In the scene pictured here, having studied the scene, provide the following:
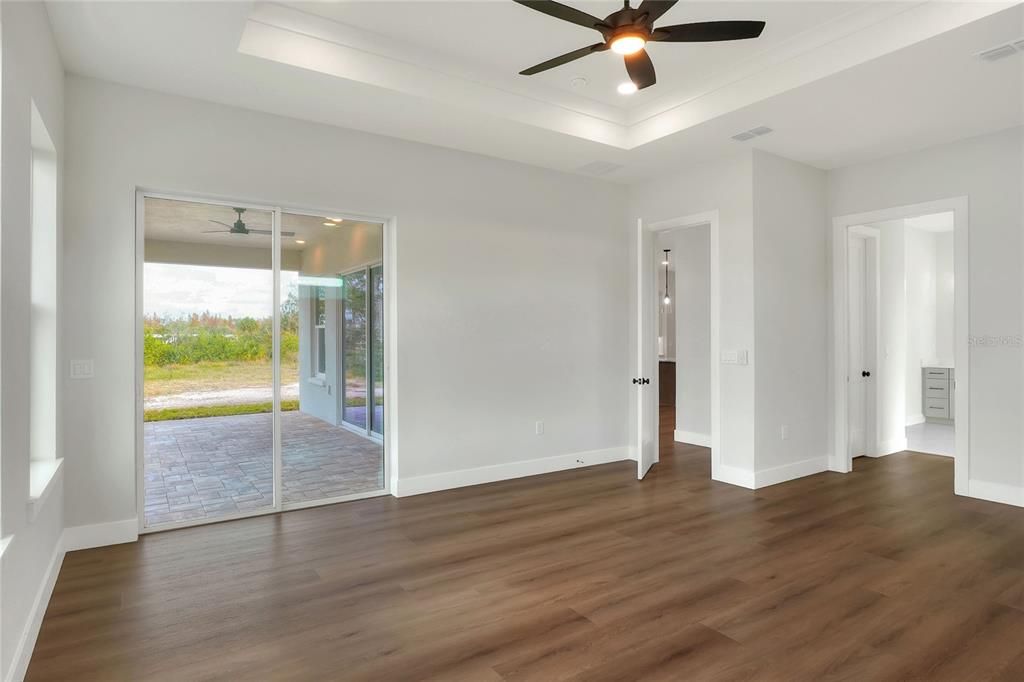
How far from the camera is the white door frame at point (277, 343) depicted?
382 centimetres

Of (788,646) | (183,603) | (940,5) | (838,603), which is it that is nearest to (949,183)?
(940,5)

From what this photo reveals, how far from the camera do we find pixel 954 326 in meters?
5.14

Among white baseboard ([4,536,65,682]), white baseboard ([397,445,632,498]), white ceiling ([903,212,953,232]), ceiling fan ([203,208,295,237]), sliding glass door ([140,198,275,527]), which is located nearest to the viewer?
white baseboard ([4,536,65,682])

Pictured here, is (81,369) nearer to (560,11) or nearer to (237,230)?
(237,230)

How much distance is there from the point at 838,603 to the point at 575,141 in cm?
376

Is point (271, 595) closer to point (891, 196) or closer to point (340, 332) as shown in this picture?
point (340, 332)

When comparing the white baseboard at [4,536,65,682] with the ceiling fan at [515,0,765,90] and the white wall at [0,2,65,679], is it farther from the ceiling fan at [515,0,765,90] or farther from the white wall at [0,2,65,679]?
the ceiling fan at [515,0,765,90]

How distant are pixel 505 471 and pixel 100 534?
305cm

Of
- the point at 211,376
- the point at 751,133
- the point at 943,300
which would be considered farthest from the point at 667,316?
the point at 211,376

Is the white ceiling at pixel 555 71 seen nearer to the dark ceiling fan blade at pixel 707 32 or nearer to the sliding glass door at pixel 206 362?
the dark ceiling fan blade at pixel 707 32

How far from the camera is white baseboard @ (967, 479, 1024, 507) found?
4.46 meters

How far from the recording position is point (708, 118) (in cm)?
438

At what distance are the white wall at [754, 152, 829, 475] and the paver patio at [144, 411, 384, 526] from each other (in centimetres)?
347

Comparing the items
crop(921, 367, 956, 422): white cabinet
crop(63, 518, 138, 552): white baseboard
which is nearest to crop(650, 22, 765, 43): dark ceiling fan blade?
crop(63, 518, 138, 552): white baseboard
